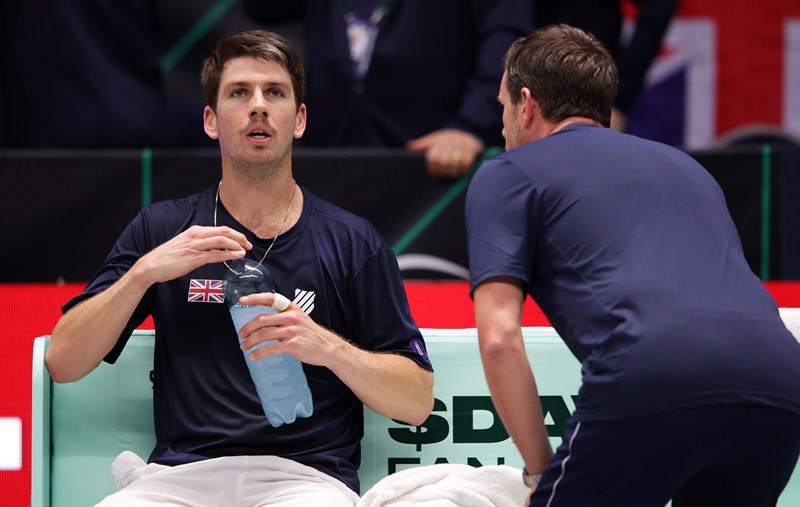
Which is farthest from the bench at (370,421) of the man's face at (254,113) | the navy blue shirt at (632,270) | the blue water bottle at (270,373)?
the navy blue shirt at (632,270)

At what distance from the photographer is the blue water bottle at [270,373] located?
8.14ft

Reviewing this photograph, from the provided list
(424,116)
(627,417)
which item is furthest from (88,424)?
(424,116)

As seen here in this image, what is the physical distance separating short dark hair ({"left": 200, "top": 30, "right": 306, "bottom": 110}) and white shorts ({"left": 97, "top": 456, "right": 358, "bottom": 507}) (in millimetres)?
891

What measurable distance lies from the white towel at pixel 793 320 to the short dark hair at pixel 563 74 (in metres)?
0.88

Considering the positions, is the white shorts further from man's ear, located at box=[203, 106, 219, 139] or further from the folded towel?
man's ear, located at box=[203, 106, 219, 139]

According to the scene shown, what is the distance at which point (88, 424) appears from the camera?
278cm

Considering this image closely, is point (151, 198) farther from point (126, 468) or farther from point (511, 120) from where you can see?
point (511, 120)

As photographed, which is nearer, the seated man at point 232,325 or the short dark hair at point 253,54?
the seated man at point 232,325

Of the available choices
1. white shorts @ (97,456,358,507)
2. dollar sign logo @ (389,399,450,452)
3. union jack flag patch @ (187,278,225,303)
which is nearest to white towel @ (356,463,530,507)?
white shorts @ (97,456,358,507)

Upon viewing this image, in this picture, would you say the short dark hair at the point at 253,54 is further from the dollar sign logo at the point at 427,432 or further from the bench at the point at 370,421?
the dollar sign logo at the point at 427,432

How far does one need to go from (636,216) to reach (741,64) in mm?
3980

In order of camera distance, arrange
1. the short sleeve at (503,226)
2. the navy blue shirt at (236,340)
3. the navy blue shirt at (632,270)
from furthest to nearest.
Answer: the navy blue shirt at (236,340) < the short sleeve at (503,226) < the navy blue shirt at (632,270)

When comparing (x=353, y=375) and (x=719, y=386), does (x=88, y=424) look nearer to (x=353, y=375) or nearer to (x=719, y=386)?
(x=353, y=375)

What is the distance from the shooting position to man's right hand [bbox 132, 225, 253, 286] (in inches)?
94.8
